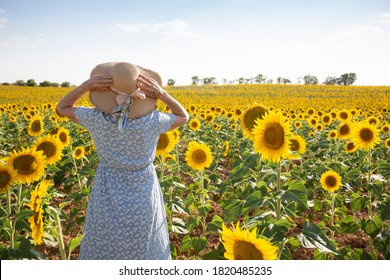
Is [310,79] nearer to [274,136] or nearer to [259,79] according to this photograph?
[259,79]

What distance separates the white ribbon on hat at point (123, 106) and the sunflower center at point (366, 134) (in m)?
→ 3.31

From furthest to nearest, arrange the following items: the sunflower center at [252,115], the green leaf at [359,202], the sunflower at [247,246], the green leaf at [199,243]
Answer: the green leaf at [359,202] < the green leaf at [199,243] < the sunflower center at [252,115] < the sunflower at [247,246]

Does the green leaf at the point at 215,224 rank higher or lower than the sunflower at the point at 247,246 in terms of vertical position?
lower

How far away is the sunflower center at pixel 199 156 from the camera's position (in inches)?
166

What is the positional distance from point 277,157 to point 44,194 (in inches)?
62.8

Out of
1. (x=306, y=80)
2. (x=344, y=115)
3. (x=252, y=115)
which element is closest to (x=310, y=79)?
(x=306, y=80)

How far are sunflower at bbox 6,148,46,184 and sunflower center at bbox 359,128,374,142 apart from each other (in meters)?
3.72

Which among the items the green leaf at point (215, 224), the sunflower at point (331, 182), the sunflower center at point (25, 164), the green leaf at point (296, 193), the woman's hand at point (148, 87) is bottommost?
the green leaf at point (215, 224)

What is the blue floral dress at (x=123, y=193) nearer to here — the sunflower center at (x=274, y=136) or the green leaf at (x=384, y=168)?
the sunflower center at (x=274, y=136)

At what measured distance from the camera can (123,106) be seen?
A: 6.85 ft

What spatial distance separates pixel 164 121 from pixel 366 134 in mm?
3095

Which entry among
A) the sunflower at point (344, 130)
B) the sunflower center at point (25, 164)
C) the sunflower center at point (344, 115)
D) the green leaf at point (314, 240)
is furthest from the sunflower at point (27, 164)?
the sunflower center at point (344, 115)

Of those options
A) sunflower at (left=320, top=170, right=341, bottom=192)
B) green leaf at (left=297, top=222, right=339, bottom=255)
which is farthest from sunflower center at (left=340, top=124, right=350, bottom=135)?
green leaf at (left=297, top=222, right=339, bottom=255)

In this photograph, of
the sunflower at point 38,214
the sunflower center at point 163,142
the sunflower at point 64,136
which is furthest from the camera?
the sunflower at point 64,136
